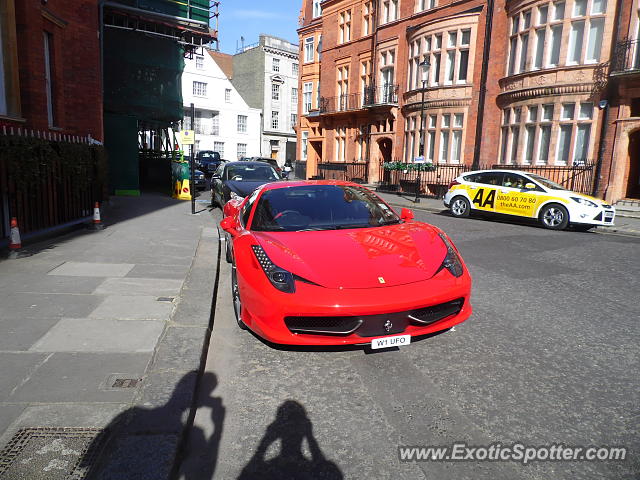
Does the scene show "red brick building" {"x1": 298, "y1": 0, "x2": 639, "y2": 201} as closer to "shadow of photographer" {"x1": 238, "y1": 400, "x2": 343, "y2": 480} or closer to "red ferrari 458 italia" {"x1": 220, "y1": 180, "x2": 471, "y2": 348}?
"red ferrari 458 italia" {"x1": 220, "y1": 180, "x2": 471, "y2": 348}

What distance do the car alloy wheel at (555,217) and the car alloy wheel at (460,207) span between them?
8.43ft

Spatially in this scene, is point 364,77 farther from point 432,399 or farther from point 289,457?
point 289,457

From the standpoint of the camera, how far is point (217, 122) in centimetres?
5194

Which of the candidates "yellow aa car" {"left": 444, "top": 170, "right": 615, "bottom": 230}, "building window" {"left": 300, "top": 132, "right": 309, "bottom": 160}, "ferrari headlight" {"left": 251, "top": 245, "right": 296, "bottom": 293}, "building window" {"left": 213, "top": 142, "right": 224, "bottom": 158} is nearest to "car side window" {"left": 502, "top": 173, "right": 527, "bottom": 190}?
"yellow aa car" {"left": 444, "top": 170, "right": 615, "bottom": 230}

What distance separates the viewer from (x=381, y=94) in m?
28.7

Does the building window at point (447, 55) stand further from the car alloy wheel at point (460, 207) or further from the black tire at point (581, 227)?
the black tire at point (581, 227)

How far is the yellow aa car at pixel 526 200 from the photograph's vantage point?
11.7 m

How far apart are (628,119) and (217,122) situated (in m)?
43.2

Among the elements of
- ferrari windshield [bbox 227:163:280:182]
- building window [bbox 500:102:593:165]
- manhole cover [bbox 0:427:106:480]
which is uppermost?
building window [bbox 500:102:593:165]

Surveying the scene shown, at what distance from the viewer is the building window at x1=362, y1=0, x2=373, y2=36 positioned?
30.3 metres

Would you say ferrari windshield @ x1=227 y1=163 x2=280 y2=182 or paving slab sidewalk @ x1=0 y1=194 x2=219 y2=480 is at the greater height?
ferrari windshield @ x1=227 y1=163 x2=280 y2=182

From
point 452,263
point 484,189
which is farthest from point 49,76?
point 484,189

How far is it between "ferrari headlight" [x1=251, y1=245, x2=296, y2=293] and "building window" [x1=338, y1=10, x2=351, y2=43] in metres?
Answer: 32.2

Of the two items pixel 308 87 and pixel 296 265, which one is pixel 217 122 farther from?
pixel 296 265
